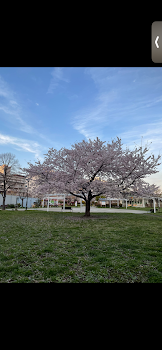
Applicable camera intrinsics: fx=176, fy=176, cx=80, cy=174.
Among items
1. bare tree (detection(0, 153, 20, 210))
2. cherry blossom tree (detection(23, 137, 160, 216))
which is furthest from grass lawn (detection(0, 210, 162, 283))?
bare tree (detection(0, 153, 20, 210))

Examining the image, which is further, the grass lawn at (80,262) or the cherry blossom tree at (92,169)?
the cherry blossom tree at (92,169)

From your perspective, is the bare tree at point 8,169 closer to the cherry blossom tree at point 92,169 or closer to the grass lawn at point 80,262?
the cherry blossom tree at point 92,169

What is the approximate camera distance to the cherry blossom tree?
14875 millimetres

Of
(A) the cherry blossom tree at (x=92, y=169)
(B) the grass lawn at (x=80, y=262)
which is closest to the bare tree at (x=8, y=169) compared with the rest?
(A) the cherry blossom tree at (x=92, y=169)

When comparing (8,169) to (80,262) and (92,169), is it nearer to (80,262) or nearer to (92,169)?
(92,169)

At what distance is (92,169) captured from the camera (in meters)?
15.5

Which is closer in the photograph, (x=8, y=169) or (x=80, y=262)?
(x=80, y=262)

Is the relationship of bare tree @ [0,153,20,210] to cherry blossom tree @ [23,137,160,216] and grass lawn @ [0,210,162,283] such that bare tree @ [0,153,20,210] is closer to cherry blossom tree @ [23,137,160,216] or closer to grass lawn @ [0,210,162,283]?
cherry blossom tree @ [23,137,160,216]

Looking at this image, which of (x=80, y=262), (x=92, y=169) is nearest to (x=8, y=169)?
(x=92, y=169)

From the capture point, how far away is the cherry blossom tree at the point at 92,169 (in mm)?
14875
